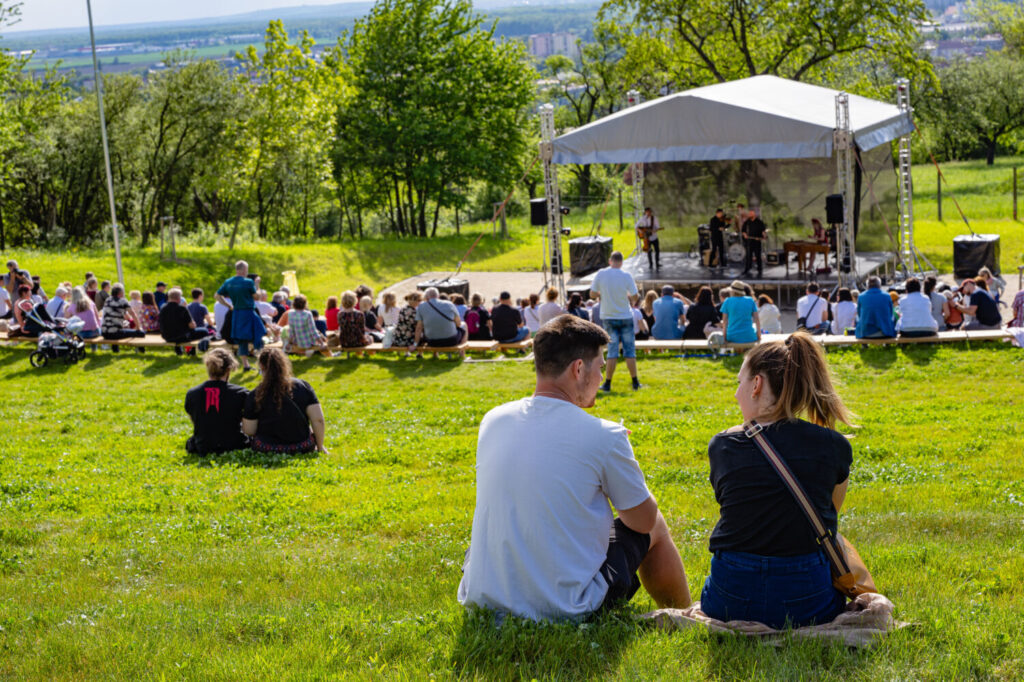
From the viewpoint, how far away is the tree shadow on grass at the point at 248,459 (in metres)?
8.73

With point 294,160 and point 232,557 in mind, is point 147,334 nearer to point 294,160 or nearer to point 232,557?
point 232,557

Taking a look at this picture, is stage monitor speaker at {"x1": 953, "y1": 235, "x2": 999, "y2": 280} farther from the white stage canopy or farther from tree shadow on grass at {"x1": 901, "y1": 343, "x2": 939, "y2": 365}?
tree shadow on grass at {"x1": 901, "y1": 343, "x2": 939, "y2": 365}

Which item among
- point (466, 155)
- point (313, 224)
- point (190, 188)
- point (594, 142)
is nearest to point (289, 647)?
point (594, 142)

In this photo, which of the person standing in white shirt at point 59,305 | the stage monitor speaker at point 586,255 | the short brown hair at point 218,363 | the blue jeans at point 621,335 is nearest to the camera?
the short brown hair at point 218,363

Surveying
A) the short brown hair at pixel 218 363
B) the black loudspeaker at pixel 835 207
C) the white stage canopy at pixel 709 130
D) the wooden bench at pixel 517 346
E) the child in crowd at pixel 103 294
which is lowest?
the wooden bench at pixel 517 346

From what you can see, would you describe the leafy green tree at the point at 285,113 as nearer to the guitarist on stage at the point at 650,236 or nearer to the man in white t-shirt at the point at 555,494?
the guitarist on stage at the point at 650,236

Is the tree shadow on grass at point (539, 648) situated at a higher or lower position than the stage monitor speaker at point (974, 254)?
Result: lower

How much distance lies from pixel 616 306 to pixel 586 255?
48.4ft

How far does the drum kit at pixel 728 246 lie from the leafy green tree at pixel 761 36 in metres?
11.2

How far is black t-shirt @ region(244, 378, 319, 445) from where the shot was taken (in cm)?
883

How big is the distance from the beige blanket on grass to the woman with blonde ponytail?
60 mm

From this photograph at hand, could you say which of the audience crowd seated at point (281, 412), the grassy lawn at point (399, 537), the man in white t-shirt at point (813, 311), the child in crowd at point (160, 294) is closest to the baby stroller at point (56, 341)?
the child in crowd at point (160, 294)

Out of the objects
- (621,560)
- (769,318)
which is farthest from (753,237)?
(621,560)

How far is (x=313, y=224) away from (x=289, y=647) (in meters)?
53.5
